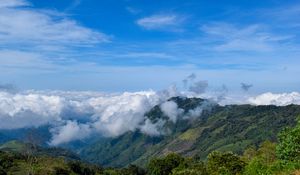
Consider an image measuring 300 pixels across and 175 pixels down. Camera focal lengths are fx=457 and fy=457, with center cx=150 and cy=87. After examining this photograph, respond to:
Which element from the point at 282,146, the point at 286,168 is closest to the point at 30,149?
the point at 282,146

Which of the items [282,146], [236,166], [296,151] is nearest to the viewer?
[296,151]

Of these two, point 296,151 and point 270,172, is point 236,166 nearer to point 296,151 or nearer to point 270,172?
point 296,151

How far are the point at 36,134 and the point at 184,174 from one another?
11232 cm

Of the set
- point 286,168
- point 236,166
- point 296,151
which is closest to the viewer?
point 286,168

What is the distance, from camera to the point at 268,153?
19762 cm

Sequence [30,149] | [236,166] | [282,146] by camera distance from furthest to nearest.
→ [236,166]
[30,149]
[282,146]

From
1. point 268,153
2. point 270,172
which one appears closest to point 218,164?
point 268,153

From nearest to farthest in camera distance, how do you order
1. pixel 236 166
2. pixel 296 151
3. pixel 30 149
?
pixel 296 151 < pixel 30 149 < pixel 236 166

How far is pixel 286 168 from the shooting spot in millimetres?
54656

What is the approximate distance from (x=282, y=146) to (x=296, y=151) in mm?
7691

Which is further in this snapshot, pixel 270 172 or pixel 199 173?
pixel 199 173

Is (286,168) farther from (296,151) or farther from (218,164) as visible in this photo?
(218,164)

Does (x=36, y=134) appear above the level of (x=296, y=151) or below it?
above

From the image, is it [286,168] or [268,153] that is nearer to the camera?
[286,168]
